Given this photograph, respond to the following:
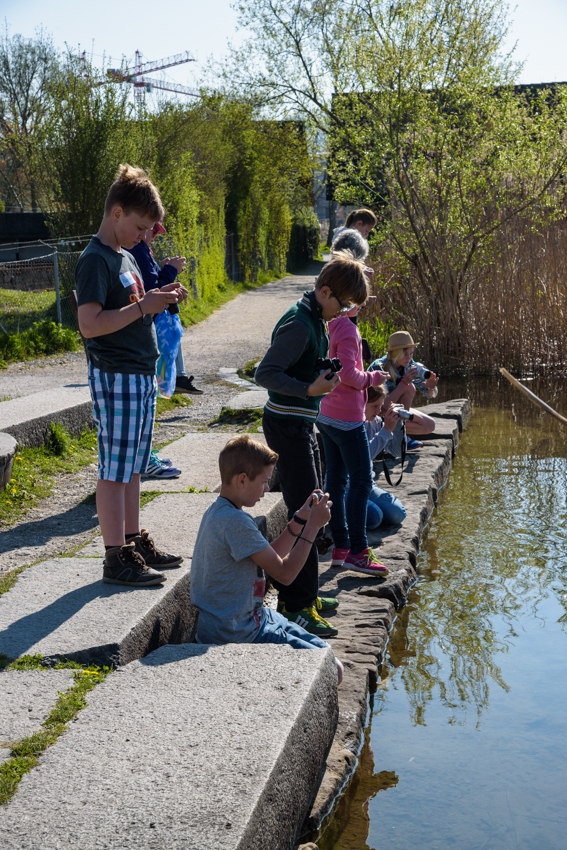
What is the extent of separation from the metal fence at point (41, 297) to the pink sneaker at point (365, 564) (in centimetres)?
813

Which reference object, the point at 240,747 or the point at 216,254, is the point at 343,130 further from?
the point at 240,747

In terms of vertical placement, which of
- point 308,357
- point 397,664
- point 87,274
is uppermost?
point 87,274

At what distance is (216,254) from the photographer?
67.9 ft

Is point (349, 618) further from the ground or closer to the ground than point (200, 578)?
closer to the ground

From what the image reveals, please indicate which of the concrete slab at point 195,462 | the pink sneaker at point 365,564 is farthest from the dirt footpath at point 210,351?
the pink sneaker at point 365,564

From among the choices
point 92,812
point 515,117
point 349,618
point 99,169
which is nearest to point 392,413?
point 349,618

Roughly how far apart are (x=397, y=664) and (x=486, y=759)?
82 centimetres

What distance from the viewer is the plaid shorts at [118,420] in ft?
10.6

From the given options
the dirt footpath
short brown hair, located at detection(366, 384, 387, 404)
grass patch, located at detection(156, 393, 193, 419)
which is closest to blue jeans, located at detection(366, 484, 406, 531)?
short brown hair, located at detection(366, 384, 387, 404)

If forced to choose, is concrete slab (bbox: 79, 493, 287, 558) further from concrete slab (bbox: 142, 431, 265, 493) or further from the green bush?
the green bush

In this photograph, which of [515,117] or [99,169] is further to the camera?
[99,169]

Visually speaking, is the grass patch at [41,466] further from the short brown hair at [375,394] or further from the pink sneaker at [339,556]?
the short brown hair at [375,394]

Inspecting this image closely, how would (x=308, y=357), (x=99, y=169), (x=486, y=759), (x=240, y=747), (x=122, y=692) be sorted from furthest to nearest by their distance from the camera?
1. (x=99, y=169)
2. (x=308, y=357)
3. (x=486, y=759)
4. (x=122, y=692)
5. (x=240, y=747)

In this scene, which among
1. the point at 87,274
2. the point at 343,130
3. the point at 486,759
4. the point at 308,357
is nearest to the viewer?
the point at 486,759
